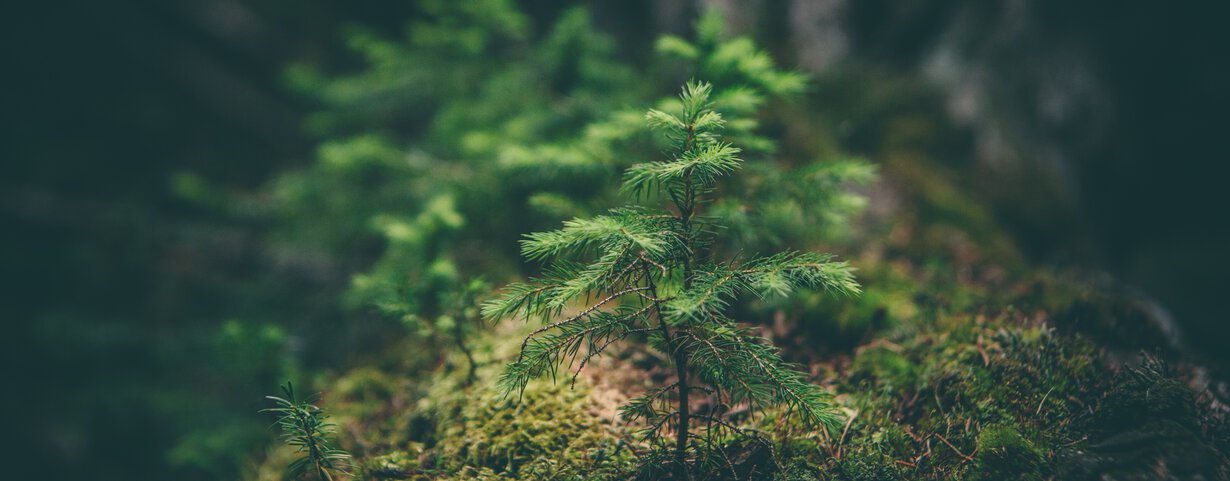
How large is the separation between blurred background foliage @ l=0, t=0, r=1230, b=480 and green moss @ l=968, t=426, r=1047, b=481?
2.74ft

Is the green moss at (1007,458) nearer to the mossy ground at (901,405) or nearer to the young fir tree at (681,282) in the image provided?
the mossy ground at (901,405)

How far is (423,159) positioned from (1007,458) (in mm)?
3570

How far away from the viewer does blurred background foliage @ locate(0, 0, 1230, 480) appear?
10.3ft

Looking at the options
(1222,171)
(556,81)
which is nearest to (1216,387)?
(556,81)

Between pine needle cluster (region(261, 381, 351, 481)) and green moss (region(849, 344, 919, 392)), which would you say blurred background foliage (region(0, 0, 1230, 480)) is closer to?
green moss (region(849, 344, 919, 392))

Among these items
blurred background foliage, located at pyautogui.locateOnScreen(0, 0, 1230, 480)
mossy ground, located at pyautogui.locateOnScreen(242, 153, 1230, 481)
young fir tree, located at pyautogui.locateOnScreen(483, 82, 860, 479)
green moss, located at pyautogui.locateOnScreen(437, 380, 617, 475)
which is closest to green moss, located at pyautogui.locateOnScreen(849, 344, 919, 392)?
mossy ground, located at pyautogui.locateOnScreen(242, 153, 1230, 481)

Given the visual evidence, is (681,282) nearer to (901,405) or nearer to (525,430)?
(525,430)

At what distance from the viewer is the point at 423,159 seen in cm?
361

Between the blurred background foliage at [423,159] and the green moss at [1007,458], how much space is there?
2.74ft

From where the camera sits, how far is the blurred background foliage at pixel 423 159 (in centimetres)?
315

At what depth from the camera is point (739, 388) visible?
1744 millimetres

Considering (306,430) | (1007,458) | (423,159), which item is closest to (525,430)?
(306,430)

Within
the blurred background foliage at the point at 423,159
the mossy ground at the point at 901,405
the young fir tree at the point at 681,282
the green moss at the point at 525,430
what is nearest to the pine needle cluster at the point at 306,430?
the mossy ground at the point at 901,405

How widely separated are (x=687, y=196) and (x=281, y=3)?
6.27 meters
